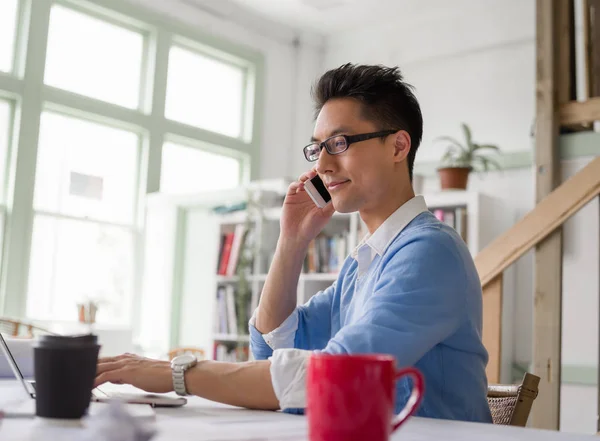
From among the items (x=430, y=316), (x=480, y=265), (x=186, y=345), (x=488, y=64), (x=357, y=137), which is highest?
(x=488, y=64)

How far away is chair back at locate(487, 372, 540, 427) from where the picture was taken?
146cm

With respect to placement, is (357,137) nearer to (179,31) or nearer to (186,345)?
(186,345)

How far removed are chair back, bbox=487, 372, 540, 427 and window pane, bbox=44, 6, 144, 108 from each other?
495 cm

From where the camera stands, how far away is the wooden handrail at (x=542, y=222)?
8.26 feet

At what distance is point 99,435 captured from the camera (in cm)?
71

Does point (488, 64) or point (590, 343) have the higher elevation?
point (488, 64)

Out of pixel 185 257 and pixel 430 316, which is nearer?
pixel 430 316

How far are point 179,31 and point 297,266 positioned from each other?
5077 mm

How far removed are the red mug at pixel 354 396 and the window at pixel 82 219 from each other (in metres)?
5.22

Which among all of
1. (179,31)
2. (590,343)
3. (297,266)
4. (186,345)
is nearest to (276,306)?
(297,266)

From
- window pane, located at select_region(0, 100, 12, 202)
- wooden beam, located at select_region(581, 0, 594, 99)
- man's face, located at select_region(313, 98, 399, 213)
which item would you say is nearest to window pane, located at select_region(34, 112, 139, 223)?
window pane, located at select_region(0, 100, 12, 202)

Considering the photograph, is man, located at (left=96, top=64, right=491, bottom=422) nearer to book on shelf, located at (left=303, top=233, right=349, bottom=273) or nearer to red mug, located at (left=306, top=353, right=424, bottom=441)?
red mug, located at (left=306, top=353, right=424, bottom=441)

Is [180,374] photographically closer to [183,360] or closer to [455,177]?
[183,360]

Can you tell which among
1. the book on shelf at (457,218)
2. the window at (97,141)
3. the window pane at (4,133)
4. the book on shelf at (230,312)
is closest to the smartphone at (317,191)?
the book on shelf at (457,218)
